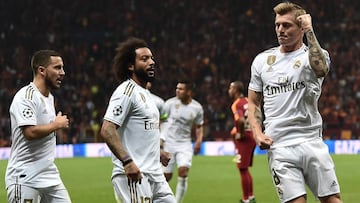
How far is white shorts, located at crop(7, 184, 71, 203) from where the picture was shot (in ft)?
21.3

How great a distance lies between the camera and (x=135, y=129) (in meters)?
5.90

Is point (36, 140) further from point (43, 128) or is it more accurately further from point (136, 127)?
point (136, 127)

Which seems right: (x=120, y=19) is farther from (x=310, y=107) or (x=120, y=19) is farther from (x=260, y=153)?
(x=310, y=107)

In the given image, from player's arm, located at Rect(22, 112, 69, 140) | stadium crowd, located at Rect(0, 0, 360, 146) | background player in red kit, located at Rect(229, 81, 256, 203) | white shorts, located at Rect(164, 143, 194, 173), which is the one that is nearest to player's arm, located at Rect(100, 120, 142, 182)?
player's arm, located at Rect(22, 112, 69, 140)

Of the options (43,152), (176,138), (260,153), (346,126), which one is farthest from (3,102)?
(43,152)

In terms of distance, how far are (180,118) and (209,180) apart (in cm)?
291

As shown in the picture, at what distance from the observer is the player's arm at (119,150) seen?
5578 mm

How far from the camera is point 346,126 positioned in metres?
26.3

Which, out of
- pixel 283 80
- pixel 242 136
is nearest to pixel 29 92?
pixel 283 80

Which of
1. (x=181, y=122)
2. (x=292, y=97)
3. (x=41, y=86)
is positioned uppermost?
(x=41, y=86)

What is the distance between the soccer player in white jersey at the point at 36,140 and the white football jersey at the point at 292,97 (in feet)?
5.86

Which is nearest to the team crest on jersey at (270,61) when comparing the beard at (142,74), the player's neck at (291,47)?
the player's neck at (291,47)

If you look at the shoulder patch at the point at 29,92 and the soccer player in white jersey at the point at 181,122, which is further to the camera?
the soccer player in white jersey at the point at 181,122

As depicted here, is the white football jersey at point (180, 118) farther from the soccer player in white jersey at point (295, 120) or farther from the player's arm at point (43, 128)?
the soccer player in white jersey at point (295, 120)
